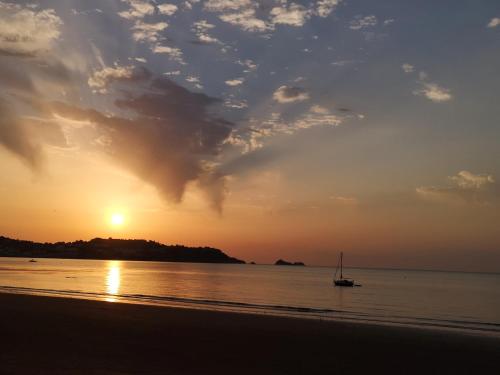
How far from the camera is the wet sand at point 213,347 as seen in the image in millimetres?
15312

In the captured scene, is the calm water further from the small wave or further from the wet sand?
the wet sand

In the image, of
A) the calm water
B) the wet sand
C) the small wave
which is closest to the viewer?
the wet sand

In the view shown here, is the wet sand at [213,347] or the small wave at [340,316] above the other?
the wet sand at [213,347]

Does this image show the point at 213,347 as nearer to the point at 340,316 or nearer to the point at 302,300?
the point at 340,316

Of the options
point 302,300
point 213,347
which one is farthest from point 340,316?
point 213,347

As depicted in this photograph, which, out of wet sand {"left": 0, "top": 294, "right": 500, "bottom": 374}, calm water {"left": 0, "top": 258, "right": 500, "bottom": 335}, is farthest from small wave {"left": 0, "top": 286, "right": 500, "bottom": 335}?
wet sand {"left": 0, "top": 294, "right": 500, "bottom": 374}

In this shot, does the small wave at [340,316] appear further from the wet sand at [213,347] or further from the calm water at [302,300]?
the wet sand at [213,347]

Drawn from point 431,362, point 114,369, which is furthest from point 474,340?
point 114,369

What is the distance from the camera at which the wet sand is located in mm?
15312

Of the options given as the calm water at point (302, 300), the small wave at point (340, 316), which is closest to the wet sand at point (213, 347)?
the small wave at point (340, 316)

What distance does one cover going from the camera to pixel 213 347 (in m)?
19.5

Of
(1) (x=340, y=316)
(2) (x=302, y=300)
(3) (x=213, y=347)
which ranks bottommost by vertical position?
(2) (x=302, y=300)

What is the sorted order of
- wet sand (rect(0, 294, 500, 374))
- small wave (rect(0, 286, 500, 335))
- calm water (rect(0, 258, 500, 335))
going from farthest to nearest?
1. calm water (rect(0, 258, 500, 335))
2. small wave (rect(0, 286, 500, 335))
3. wet sand (rect(0, 294, 500, 374))

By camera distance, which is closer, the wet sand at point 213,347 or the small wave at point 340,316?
the wet sand at point 213,347
